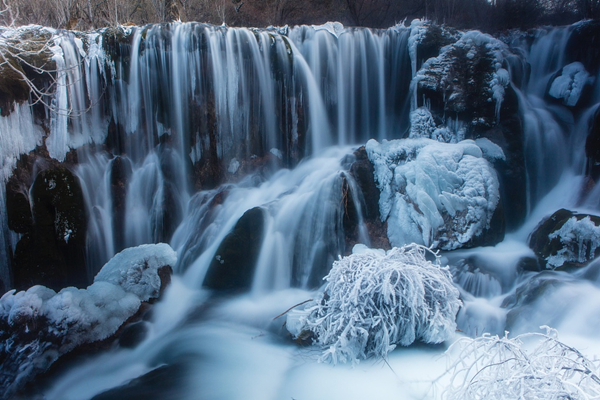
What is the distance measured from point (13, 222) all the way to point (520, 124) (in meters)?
8.82

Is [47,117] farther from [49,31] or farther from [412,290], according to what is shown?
[412,290]

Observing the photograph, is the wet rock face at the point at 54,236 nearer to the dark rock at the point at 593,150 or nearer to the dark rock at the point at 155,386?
the dark rock at the point at 155,386

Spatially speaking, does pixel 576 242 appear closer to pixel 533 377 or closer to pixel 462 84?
pixel 462 84

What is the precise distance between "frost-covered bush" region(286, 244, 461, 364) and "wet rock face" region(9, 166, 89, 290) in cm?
444

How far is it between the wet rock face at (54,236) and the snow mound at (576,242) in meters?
7.20

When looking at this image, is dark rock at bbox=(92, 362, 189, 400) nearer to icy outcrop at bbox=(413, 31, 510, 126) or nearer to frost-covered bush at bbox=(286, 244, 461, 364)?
frost-covered bush at bbox=(286, 244, 461, 364)

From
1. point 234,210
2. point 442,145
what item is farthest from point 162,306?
point 442,145

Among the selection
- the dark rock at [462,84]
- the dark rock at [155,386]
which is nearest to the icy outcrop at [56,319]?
the dark rock at [155,386]

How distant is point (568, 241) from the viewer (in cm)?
544

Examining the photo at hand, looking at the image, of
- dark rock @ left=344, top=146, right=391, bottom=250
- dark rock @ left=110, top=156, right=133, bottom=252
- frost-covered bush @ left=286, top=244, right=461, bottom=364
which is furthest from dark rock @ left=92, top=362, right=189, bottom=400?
dark rock @ left=110, top=156, right=133, bottom=252

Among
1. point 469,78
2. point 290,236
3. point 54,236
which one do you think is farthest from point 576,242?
point 54,236

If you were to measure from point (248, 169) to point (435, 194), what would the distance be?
3.68 meters

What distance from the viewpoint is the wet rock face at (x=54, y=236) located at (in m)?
6.01

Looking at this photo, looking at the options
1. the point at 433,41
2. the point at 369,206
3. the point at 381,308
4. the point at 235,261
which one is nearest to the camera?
the point at 381,308
